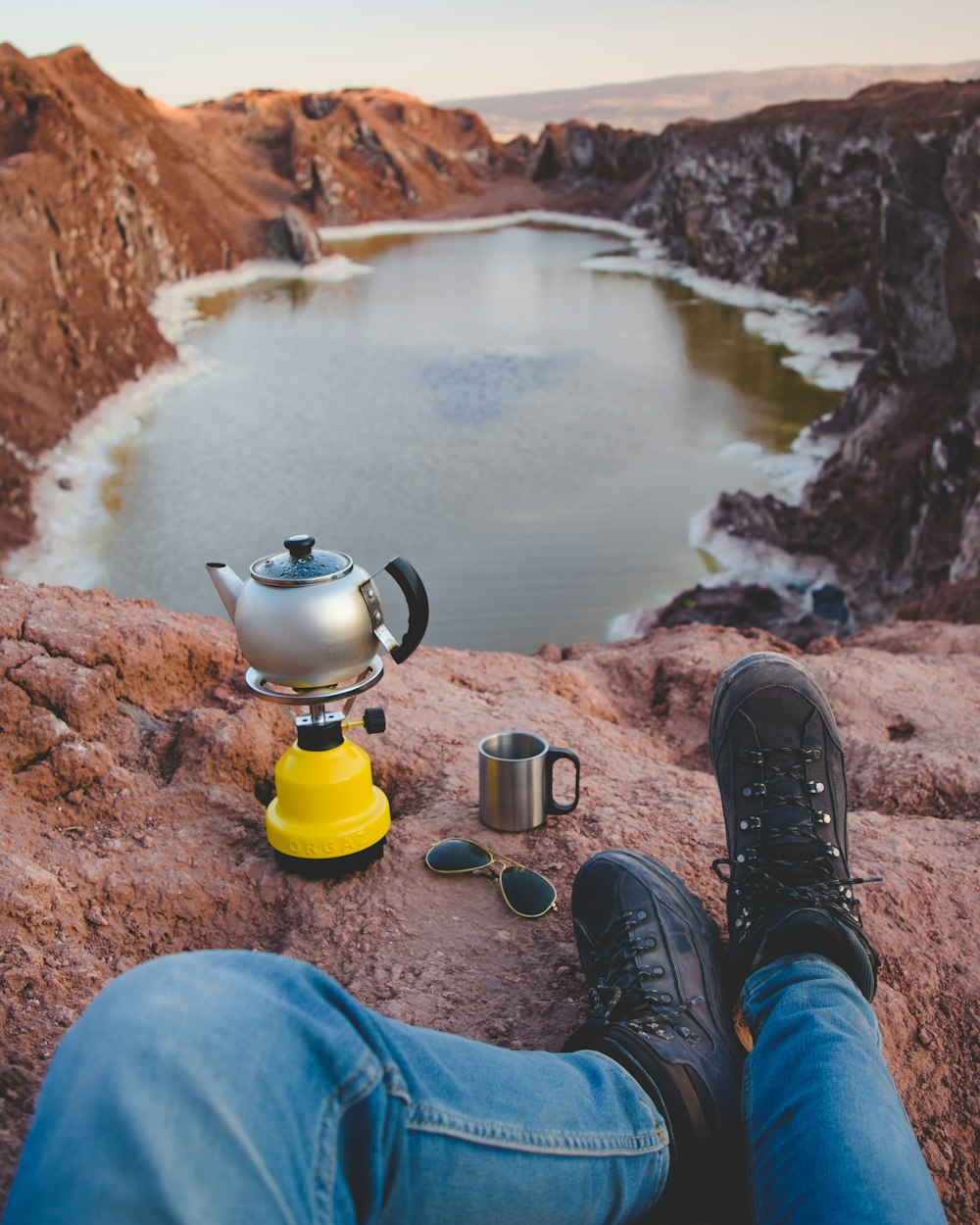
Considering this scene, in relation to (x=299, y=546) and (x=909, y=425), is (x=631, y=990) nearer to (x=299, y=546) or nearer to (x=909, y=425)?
(x=299, y=546)

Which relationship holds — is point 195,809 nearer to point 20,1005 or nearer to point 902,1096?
point 20,1005

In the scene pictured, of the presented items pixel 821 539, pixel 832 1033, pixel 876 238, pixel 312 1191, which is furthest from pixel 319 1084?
pixel 876 238

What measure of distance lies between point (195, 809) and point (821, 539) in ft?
20.4

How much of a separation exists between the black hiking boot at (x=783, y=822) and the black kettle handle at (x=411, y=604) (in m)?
0.67

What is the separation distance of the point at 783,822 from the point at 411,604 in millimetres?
812

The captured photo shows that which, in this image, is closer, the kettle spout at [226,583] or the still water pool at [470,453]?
the kettle spout at [226,583]

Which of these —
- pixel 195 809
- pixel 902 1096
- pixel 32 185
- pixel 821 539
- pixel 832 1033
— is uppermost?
pixel 32 185

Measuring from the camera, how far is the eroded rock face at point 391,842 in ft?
5.42

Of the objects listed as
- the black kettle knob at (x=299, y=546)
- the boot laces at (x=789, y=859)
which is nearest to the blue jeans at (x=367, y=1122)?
the boot laces at (x=789, y=859)

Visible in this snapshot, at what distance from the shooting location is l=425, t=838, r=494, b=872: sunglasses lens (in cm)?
199

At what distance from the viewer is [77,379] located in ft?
39.3

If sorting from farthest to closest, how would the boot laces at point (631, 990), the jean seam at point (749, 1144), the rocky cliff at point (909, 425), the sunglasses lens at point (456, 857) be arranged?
the rocky cliff at point (909, 425) < the sunglasses lens at point (456, 857) < the boot laces at point (631, 990) < the jean seam at point (749, 1144)

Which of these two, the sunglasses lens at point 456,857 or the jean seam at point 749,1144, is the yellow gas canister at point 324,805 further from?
the jean seam at point 749,1144

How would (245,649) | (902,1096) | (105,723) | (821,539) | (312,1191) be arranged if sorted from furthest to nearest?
(821,539) < (105,723) < (245,649) < (902,1096) < (312,1191)
